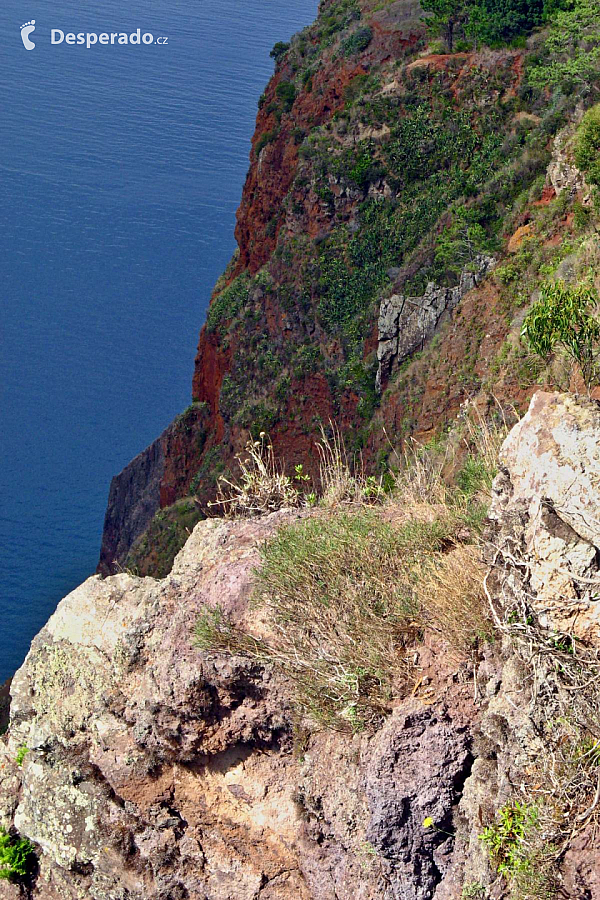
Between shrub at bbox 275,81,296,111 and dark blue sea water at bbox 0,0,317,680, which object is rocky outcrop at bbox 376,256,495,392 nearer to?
shrub at bbox 275,81,296,111

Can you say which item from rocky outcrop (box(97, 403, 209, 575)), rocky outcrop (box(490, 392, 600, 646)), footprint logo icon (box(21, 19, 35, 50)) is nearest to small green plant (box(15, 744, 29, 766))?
rocky outcrop (box(490, 392, 600, 646))

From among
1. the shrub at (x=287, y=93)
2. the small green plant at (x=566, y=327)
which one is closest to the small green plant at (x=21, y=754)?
the small green plant at (x=566, y=327)

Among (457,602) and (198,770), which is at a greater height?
(457,602)

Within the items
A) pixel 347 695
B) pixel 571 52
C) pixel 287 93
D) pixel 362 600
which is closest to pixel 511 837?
pixel 347 695

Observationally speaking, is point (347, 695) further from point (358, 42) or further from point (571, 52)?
point (358, 42)

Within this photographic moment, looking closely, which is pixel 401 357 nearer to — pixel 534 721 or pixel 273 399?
pixel 273 399

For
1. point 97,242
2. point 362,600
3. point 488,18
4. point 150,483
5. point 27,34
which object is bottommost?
point 150,483
